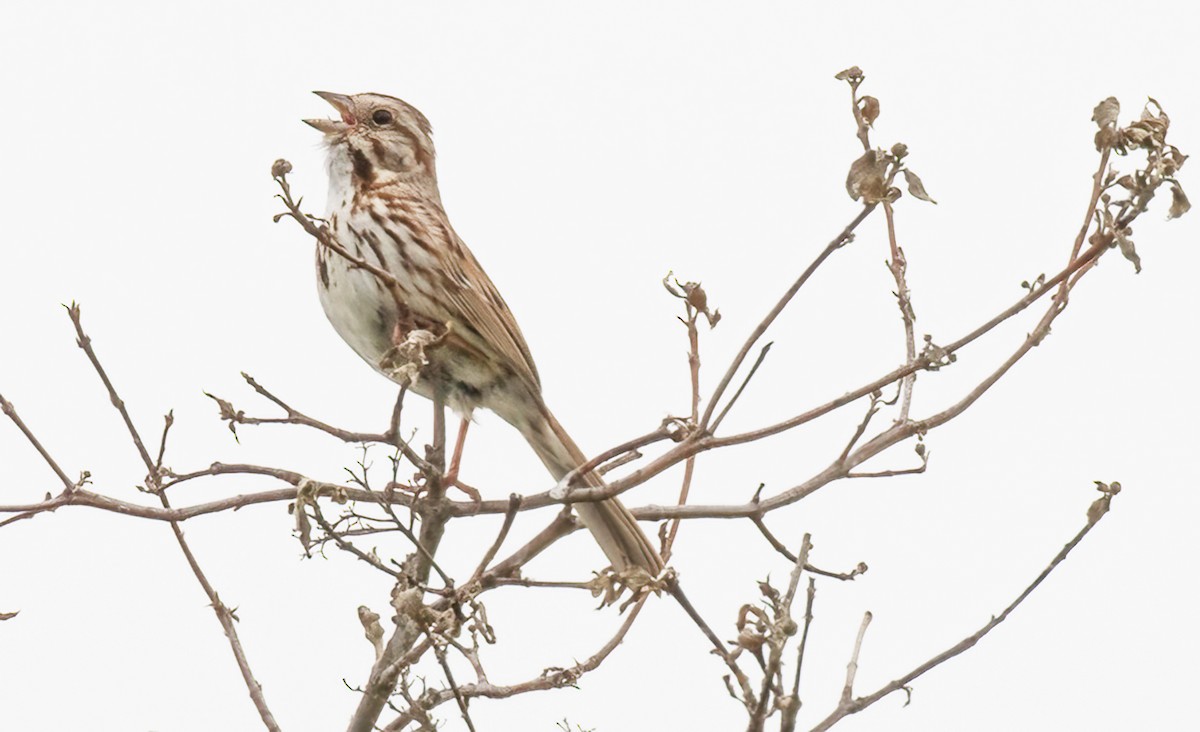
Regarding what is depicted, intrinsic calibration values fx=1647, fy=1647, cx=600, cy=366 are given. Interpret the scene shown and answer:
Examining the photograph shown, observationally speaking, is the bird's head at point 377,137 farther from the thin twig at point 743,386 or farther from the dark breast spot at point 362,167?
the thin twig at point 743,386

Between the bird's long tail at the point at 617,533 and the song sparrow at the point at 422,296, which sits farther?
the song sparrow at the point at 422,296

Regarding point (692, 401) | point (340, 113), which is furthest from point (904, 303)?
point (340, 113)

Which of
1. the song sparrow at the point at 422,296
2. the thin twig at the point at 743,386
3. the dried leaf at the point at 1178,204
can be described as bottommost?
the thin twig at the point at 743,386

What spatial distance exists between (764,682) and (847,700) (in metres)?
0.58

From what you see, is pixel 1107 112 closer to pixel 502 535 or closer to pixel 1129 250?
pixel 1129 250

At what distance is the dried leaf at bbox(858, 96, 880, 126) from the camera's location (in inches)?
139

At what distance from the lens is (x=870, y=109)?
355 centimetres

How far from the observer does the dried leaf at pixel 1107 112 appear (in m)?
3.71

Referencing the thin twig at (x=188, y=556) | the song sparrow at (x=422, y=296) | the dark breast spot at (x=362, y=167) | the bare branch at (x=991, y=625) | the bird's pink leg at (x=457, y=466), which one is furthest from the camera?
the dark breast spot at (x=362, y=167)

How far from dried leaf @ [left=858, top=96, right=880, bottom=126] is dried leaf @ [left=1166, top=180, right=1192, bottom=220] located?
735 millimetres

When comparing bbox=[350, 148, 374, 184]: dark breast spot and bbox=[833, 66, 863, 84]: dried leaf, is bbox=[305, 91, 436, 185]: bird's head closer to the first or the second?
bbox=[350, 148, 374, 184]: dark breast spot

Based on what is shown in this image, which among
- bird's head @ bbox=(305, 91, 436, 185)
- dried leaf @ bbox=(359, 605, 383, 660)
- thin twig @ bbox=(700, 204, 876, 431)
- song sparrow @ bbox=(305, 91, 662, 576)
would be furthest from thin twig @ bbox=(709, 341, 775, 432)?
bird's head @ bbox=(305, 91, 436, 185)

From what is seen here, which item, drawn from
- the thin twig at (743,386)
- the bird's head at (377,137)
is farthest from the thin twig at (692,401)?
the bird's head at (377,137)

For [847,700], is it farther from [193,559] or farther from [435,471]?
[193,559]
